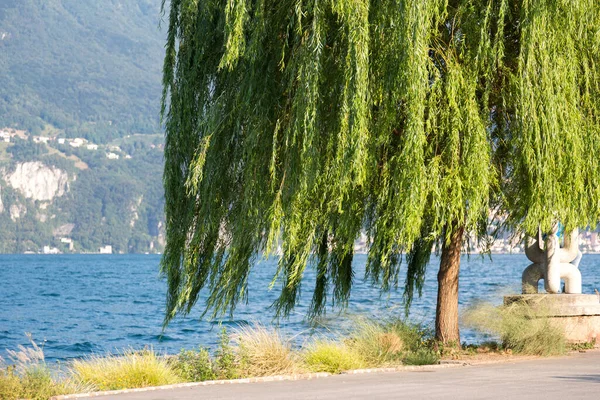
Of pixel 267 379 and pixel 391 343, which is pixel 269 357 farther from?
pixel 391 343

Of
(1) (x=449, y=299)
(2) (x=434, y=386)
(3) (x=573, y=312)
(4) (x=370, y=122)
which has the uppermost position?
(4) (x=370, y=122)

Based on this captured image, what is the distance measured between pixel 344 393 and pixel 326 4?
5.55 m

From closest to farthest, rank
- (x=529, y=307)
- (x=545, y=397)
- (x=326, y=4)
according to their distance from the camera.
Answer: (x=545, y=397), (x=326, y=4), (x=529, y=307)

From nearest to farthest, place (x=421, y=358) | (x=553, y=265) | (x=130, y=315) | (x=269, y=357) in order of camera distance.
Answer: (x=269, y=357)
(x=421, y=358)
(x=553, y=265)
(x=130, y=315)

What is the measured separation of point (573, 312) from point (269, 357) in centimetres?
608

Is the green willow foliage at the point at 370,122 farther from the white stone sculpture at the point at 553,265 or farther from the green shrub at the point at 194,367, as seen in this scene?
the white stone sculpture at the point at 553,265

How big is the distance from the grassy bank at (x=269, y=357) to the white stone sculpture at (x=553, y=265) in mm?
1790

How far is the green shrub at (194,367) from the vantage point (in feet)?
42.9

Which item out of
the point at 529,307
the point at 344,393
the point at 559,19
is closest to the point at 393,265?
the point at 529,307

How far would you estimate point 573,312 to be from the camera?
16.3 m

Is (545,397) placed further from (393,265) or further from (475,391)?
(393,265)

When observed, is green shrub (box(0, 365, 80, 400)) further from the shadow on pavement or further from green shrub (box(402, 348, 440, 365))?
the shadow on pavement

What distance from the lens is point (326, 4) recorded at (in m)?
13.3

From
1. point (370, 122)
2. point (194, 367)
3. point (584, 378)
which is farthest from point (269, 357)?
point (584, 378)
